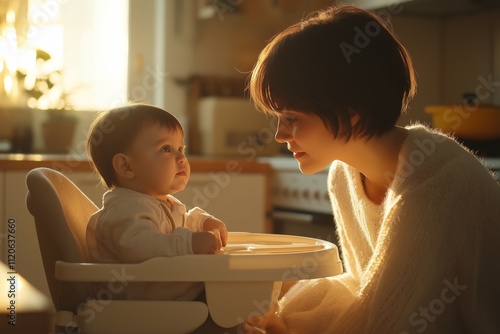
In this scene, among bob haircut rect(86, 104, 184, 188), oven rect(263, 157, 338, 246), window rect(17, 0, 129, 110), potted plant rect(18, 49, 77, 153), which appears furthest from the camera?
window rect(17, 0, 129, 110)

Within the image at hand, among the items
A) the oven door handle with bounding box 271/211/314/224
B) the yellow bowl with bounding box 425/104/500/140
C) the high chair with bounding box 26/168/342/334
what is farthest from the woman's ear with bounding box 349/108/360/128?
the oven door handle with bounding box 271/211/314/224

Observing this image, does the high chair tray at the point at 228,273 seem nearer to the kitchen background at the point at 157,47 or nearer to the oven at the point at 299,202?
the oven at the point at 299,202

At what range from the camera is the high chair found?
37.8 inches

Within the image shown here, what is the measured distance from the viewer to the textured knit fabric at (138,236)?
101 cm

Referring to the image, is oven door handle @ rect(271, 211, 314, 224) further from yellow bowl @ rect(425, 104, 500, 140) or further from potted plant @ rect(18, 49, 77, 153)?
potted plant @ rect(18, 49, 77, 153)

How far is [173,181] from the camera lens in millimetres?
1152

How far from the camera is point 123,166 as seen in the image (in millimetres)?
1144

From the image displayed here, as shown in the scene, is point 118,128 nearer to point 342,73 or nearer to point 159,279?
point 159,279

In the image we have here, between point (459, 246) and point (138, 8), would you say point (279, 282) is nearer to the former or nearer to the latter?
point (459, 246)

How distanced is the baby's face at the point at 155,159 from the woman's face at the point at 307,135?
0.22 m

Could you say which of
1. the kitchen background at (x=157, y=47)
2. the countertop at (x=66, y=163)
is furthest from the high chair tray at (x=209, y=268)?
the kitchen background at (x=157, y=47)

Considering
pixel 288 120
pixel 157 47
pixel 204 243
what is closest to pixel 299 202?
pixel 157 47

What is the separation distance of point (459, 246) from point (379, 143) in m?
0.24

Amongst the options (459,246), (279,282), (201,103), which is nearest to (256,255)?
(279,282)
